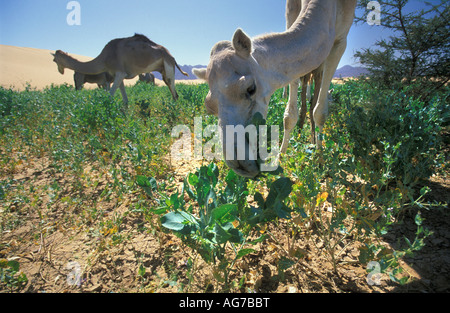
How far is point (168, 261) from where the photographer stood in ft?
5.89

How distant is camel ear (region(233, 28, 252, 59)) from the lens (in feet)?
5.82

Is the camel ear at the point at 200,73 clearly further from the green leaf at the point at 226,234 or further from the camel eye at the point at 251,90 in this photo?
the green leaf at the point at 226,234

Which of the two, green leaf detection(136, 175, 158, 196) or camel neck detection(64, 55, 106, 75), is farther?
camel neck detection(64, 55, 106, 75)

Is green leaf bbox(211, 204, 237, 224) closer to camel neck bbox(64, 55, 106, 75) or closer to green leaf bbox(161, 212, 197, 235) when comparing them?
green leaf bbox(161, 212, 197, 235)

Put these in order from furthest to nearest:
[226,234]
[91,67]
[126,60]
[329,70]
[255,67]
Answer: [91,67]
[126,60]
[329,70]
[255,67]
[226,234]

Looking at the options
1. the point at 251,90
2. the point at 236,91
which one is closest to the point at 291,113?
the point at 251,90

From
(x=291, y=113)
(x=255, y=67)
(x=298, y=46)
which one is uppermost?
(x=298, y=46)

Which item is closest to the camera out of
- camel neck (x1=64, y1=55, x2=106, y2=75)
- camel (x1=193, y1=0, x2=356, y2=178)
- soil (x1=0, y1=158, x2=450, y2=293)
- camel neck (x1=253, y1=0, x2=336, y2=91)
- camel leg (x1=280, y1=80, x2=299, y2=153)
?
soil (x1=0, y1=158, x2=450, y2=293)

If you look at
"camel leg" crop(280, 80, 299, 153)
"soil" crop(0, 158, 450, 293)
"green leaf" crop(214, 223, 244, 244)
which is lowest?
"soil" crop(0, 158, 450, 293)

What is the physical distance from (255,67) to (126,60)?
8227 mm

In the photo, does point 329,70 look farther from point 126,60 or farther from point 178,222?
point 126,60

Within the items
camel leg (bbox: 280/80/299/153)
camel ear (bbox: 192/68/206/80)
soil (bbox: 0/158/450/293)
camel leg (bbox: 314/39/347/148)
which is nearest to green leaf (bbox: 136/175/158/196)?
soil (bbox: 0/158/450/293)

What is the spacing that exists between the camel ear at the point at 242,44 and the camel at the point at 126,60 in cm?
747
